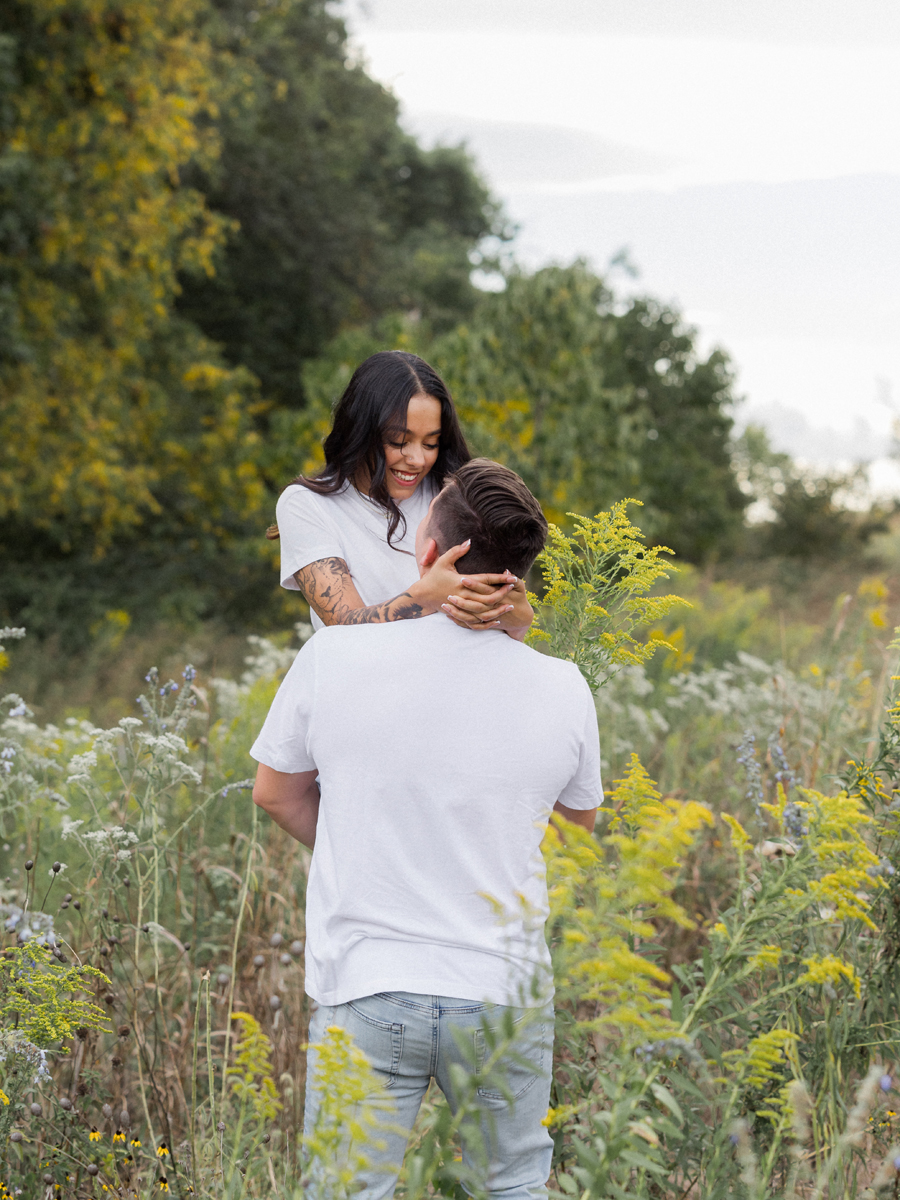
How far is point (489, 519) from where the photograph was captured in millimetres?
1628

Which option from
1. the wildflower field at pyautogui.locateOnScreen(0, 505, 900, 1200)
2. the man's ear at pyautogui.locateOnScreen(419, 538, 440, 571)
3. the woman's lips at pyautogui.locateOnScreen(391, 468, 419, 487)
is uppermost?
the woman's lips at pyautogui.locateOnScreen(391, 468, 419, 487)

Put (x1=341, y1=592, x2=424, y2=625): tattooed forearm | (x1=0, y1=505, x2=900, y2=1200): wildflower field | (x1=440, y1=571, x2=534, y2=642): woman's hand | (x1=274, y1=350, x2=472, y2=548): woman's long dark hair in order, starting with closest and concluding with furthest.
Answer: (x1=0, y1=505, x2=900, y2=1200): wildflower field, (x1=440, y1=571, x2=534, y2=642): woman's hand, (x1=341, y1=592, x2=424, y2=625): tattooed forearm, (x1=274, y1=350, x2=472, y2=548): woman's long dark hair

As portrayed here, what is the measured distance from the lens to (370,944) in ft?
5.01

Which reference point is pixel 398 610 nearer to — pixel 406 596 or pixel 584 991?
pixel 406 596

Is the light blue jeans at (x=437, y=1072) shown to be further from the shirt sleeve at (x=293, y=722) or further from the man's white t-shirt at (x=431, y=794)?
the shirt sleeve at (x=293, y=722)

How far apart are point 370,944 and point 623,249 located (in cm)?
1899

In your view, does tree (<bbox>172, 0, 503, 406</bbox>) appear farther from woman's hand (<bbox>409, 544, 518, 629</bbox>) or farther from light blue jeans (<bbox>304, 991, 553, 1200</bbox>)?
light blue jeans (<bbox>304, 991, 553, 1200</bbox>)

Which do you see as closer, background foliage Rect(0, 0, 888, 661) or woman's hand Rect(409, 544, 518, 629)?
woman's hand Rect(409, 544, 518, 629)

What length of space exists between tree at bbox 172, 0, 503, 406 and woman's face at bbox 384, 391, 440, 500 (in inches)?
424

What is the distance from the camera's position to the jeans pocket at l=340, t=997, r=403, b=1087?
4.89 feet

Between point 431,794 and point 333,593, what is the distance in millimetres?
754

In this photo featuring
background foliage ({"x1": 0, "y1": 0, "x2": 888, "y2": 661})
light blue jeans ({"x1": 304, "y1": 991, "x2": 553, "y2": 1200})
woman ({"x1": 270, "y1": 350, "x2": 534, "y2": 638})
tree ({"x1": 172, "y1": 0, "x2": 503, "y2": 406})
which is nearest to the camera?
light blue jeans ({"x1": 304, "y1": 991, "x2": 553, "y2": 1200})

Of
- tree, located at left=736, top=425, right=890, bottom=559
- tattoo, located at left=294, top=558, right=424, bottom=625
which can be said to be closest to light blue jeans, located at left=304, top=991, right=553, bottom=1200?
tattoo, located at left=294, top=558, right=424, bottom=625

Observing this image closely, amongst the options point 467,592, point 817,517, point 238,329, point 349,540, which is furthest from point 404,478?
point 817,517
